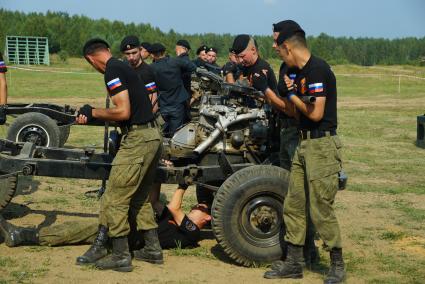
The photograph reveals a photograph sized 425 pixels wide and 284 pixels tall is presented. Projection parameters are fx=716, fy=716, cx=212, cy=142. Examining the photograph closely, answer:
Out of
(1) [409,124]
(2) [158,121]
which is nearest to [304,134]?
(2) [158,121]

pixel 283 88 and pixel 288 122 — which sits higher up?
pixel 283 88

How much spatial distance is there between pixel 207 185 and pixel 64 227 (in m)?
1.49

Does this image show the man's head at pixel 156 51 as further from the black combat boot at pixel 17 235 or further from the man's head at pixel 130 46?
the black combat boot at pixel 17 235

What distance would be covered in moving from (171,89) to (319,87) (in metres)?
4.58

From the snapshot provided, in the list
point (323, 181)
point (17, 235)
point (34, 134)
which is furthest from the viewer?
point (34, 134)

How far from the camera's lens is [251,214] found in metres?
6.46

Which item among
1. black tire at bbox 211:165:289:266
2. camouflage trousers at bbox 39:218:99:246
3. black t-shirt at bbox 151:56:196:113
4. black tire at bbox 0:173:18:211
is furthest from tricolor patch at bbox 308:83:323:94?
black t-shirt at bbox 151:56:196:113

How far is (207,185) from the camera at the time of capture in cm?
676

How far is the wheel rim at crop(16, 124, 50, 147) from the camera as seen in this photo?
36.9ft

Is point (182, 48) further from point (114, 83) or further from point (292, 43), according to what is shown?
point (292, 43)

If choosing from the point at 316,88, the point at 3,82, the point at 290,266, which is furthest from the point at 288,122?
the point at 3,82

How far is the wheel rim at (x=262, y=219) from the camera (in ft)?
21.1

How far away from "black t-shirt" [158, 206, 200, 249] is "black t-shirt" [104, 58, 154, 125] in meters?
1.15

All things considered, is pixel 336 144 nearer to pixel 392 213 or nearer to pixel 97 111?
pixel 97 111
